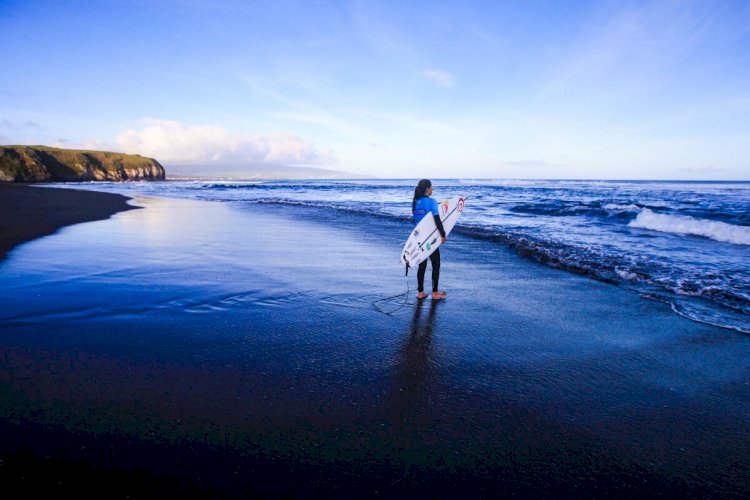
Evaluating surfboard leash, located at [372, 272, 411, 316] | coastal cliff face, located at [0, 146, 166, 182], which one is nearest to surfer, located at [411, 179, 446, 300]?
surfboard leash, located at [372, 272, 411, 316]

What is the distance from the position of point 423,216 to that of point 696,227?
1325 cm

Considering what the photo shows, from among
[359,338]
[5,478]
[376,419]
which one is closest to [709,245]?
[359,338]

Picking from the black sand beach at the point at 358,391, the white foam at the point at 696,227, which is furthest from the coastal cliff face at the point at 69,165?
the white foam at the point at 696,227

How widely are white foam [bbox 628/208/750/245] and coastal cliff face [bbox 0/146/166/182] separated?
289 feet

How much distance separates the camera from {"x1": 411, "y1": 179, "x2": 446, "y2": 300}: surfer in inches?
254

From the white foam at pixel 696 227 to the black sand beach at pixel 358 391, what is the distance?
30.4ft

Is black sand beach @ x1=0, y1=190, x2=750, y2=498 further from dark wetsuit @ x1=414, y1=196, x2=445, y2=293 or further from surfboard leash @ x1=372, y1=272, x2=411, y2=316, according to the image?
dark wetsuit @ x1=414, y1=196, x2=445, y2=293

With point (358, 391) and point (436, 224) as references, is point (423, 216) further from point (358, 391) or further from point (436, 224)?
point (358, 391)

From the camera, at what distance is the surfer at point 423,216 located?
21.2 ft

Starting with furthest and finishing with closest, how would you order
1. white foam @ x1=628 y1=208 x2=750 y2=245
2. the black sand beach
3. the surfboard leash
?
white foam @ x1=628 y1=208 x2=750 y2=245 < the surfboard leash < the black sand beach

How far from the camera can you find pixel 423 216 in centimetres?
684

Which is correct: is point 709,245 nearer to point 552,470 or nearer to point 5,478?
point 552,470

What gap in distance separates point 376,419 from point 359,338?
1626mm

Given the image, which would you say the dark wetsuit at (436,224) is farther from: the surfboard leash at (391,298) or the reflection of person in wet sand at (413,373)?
the reflection of person in wet sand at (413,373)
